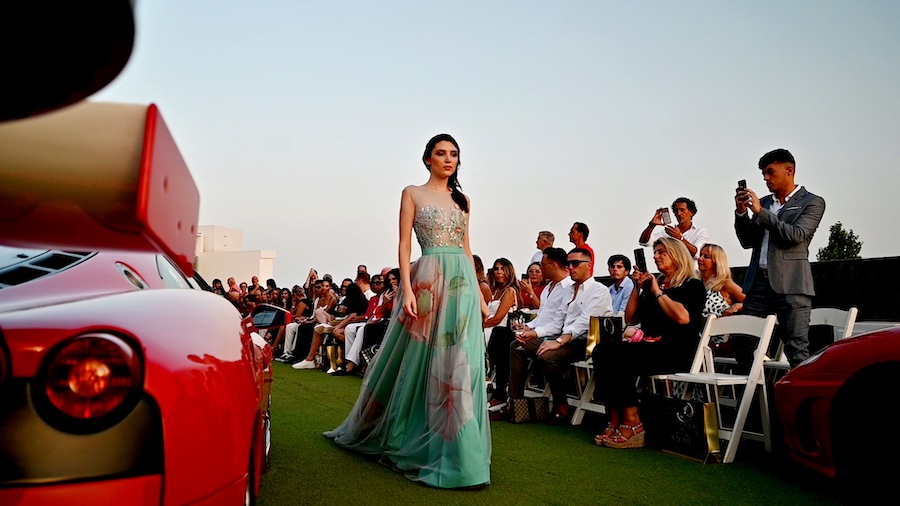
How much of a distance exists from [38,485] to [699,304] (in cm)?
522

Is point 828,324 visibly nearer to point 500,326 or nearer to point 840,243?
point 500,326

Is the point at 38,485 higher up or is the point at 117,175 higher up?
the point at 117,175

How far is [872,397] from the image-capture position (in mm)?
3572

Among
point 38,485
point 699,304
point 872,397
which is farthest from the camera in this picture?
point 699,304

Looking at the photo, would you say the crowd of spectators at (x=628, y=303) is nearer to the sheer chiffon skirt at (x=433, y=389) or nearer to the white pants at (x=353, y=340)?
the white pants at (x=353, y=340)

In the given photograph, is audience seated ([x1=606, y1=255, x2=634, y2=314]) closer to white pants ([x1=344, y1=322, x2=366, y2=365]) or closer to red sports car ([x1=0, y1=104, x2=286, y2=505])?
white pants ([x1=344, y1=322, x2=366, y2=365])

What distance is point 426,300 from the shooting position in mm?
4883

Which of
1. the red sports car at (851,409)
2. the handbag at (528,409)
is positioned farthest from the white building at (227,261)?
the red sports car at (851,409)

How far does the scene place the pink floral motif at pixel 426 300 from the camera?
4859mm

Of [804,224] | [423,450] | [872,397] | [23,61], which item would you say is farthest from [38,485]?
[804,224]

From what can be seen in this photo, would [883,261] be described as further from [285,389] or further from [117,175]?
[117,175]

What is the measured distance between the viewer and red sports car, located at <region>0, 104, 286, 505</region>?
1010mm

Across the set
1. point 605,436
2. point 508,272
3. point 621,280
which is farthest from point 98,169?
point 508,272

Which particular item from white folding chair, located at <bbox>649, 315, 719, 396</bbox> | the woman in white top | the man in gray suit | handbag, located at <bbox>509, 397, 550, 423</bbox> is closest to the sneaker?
the woman in white top
